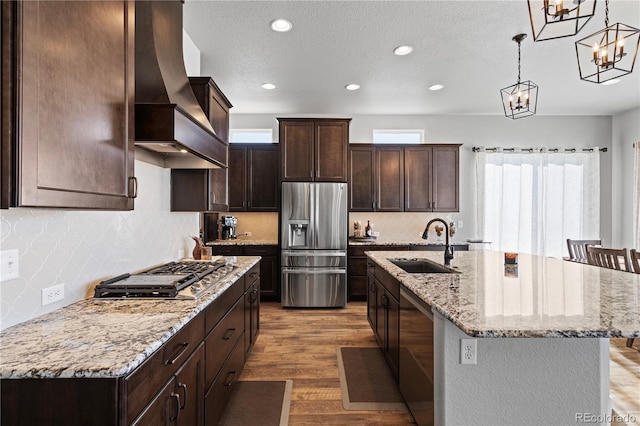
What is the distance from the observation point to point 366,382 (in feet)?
8.32

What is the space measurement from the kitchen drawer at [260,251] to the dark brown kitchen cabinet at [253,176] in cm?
65

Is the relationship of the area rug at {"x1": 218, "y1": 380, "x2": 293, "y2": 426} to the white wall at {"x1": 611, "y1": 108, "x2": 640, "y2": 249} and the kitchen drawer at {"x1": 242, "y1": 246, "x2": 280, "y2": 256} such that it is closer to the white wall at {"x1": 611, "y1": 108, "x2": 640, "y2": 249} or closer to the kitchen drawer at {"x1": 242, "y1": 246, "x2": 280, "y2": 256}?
the kitchen drawer at {"x1": 242, "y1": 246, "x2": 280, "y2": 256}

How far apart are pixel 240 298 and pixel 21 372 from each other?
1570mm

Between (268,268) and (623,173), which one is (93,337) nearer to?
(268,268)

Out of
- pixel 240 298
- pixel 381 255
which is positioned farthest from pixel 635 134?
pixel 240 298

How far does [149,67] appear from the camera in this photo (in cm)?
171

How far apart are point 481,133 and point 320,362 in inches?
181

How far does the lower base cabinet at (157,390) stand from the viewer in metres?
0.93

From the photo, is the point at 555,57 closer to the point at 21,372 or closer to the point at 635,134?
the point at 635,134

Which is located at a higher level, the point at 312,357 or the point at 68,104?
the point at 68,104

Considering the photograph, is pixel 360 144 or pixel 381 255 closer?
pixel 381 255

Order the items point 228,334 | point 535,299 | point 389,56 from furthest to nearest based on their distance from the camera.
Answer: point 389,56
point 228,334
point 535,299

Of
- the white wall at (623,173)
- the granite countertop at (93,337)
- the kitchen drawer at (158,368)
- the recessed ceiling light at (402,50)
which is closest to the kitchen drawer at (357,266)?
the recessed ceiling light at (402,50)

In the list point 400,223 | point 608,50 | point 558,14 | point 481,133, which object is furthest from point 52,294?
point 481,133
